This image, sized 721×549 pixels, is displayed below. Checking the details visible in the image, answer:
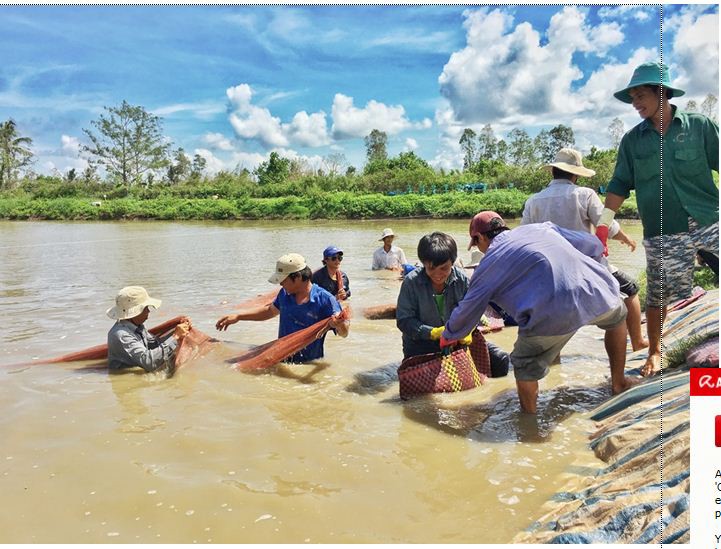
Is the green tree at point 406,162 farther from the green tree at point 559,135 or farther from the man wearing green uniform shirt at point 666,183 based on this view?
the man wearing green uniform shirt at point 666,183

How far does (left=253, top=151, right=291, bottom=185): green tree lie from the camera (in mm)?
47691

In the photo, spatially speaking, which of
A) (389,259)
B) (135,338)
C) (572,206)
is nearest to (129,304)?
(135,338)

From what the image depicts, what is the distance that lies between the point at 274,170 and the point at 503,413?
46.2 metres

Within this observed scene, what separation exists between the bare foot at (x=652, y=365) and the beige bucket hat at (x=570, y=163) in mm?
1307

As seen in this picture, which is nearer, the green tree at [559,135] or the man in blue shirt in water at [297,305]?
the man in blue shirt in water at [297,305]

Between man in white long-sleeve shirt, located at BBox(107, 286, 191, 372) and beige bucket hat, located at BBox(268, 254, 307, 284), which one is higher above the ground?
beige bucket hat, located at BBox(268, 254, 307, 284)

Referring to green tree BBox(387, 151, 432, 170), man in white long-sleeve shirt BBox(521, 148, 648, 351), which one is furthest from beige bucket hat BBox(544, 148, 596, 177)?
green tree BBox(387, 151, 432, 170)

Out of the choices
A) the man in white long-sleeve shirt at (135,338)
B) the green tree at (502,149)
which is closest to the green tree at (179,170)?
the green tree at (502,149)

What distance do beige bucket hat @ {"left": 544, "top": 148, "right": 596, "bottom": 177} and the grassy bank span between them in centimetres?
2474

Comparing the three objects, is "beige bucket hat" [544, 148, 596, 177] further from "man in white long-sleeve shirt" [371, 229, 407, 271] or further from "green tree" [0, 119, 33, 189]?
"green tree" [0, 119, 33, 189]

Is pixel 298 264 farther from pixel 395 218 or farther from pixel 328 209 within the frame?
pixel 328 209

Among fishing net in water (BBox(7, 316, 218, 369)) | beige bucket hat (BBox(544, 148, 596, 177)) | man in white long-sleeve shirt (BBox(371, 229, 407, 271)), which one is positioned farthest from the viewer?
man in white long-sleeve shirt (BBox(371, 229, 407, 271))

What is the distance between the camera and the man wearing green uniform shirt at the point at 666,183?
3424 millimetres

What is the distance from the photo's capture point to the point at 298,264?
4457 mm
